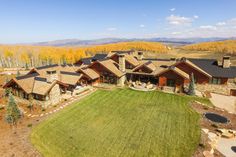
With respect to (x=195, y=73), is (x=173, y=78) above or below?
below

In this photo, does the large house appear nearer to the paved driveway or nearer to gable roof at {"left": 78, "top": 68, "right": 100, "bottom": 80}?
gable roof at {"left": 78, "top": 68, "right": 100, "bottom": 80}

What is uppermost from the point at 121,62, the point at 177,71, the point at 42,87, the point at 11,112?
the point at 121,62

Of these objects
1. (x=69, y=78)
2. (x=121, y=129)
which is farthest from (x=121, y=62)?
(x=121, y=129)

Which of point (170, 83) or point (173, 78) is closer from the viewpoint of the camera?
point (173, 78)

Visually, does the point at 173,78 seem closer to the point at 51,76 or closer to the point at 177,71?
the point at 177,71

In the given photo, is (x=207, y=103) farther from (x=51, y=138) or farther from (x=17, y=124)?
(x=17, y=124)

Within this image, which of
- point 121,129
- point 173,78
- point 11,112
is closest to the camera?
point 11,112

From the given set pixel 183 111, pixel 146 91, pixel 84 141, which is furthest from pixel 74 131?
pixel 146 91

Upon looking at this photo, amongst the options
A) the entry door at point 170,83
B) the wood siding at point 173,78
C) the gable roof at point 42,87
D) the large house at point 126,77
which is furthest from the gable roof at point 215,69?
the gable roof at point 42,87

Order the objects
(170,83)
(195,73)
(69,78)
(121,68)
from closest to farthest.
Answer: (69,78) → (195,73) → (170,83) → (121,68)
